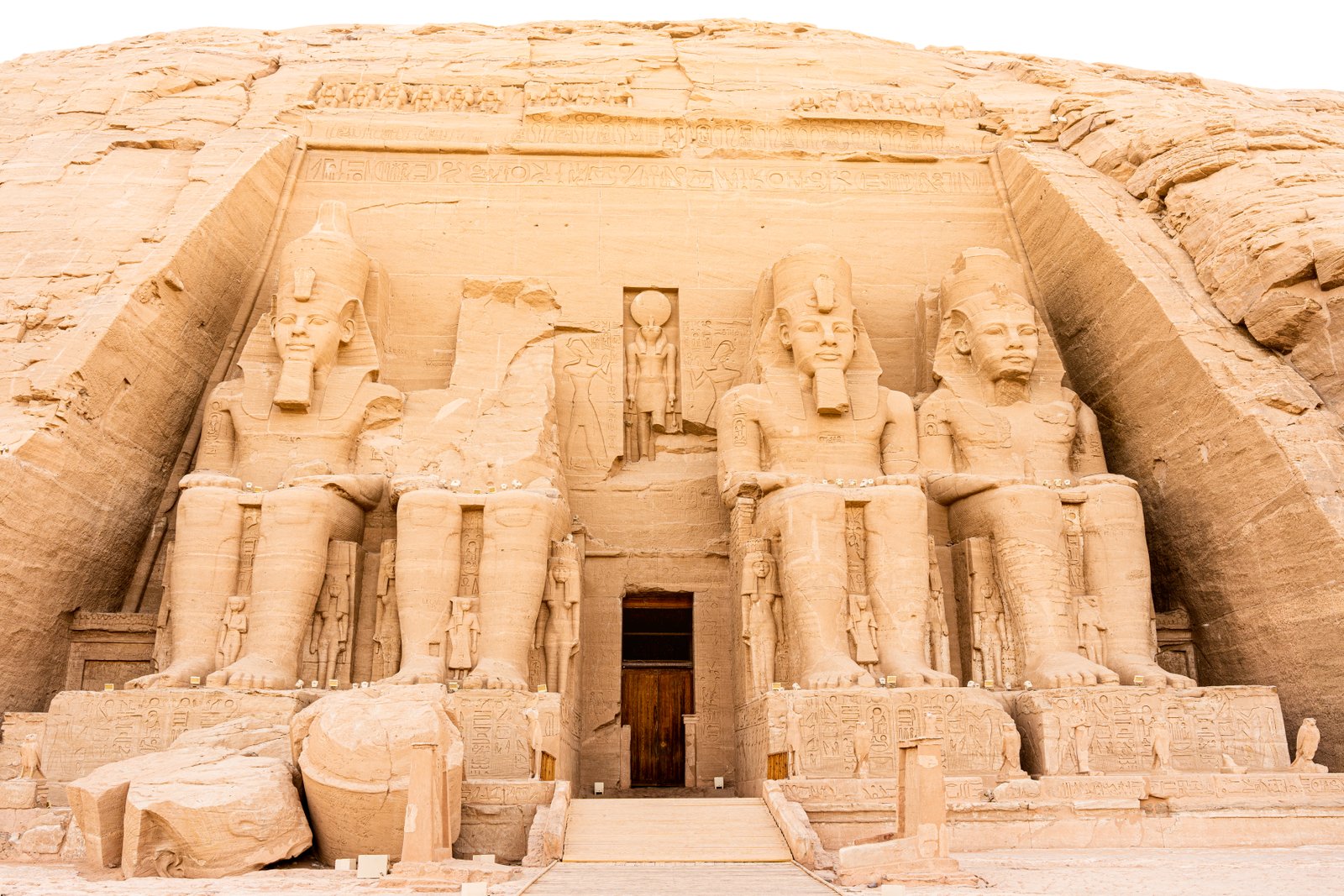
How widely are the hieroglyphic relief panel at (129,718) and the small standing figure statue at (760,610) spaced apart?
274cm

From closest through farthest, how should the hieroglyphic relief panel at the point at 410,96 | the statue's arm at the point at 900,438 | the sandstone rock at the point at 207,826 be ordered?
the sandstone rock at the point at 207,826, the statue's arm at the point at 900,438, the hieroglyphic relief panel at the point at 410,96

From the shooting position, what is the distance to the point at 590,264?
9641 mm

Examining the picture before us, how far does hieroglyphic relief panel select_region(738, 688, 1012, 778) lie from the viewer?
6.42 m

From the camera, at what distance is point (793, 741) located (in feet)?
20.6

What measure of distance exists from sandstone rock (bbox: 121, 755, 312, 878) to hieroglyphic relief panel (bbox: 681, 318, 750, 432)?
15.5 feet

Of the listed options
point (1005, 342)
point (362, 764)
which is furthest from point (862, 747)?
point (1005, 342)

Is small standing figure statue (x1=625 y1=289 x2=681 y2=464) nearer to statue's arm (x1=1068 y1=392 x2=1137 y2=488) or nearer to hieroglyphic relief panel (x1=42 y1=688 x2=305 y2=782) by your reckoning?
statue's arm (x1=1068 y1=392 x2=1137 y2=488)

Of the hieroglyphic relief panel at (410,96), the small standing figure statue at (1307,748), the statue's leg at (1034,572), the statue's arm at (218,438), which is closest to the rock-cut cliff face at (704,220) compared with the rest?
the hieroglyphic relief panel at (410,96)

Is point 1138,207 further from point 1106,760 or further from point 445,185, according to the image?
point 445,185

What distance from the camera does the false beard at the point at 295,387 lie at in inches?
309

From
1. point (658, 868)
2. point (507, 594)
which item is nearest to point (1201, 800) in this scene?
point (658, 868)

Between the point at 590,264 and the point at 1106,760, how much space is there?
5.48 metres

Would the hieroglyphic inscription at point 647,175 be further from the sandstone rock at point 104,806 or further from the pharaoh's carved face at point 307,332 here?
the sandstone rock at point 104,806

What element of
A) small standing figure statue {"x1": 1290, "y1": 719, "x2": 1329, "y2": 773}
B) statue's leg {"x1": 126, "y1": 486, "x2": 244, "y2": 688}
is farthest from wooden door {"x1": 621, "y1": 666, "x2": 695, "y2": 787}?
small standing figure statue {"x1": 1290, "y1": 719, "x2": 1329, "y2": 773}
